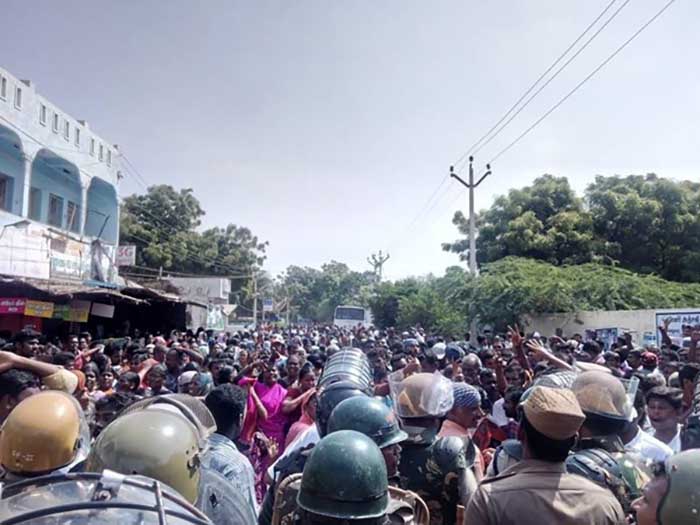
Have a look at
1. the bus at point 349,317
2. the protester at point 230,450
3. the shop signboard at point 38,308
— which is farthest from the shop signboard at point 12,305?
the bus at point 349,317

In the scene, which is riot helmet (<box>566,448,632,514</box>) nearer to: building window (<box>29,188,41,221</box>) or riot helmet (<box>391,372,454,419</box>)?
riot helmet (<box>391,372,454,419</box>)

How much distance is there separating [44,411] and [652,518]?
199 cm

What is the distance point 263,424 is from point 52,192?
1757 cm

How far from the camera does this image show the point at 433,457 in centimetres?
269

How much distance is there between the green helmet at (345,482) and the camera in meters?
1.82

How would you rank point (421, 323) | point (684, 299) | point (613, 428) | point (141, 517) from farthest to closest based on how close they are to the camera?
point (421, 323) → point (684, 299) → point (613, 428) → point (141, 517)

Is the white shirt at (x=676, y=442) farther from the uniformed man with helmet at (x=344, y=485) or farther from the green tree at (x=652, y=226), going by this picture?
the green tree at (x=652, y=226)

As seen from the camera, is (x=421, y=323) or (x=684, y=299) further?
(x=421, y=323)

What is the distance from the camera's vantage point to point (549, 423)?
2.07 m

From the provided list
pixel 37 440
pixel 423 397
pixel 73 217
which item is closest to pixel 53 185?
pixel 73 217

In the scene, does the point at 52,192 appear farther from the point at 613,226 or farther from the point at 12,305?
the point at 613,226

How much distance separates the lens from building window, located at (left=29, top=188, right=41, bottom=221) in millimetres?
19016

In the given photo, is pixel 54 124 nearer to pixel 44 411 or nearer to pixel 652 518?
pixel 44 411

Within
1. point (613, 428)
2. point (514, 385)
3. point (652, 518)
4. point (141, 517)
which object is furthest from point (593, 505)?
point (514, 385)
